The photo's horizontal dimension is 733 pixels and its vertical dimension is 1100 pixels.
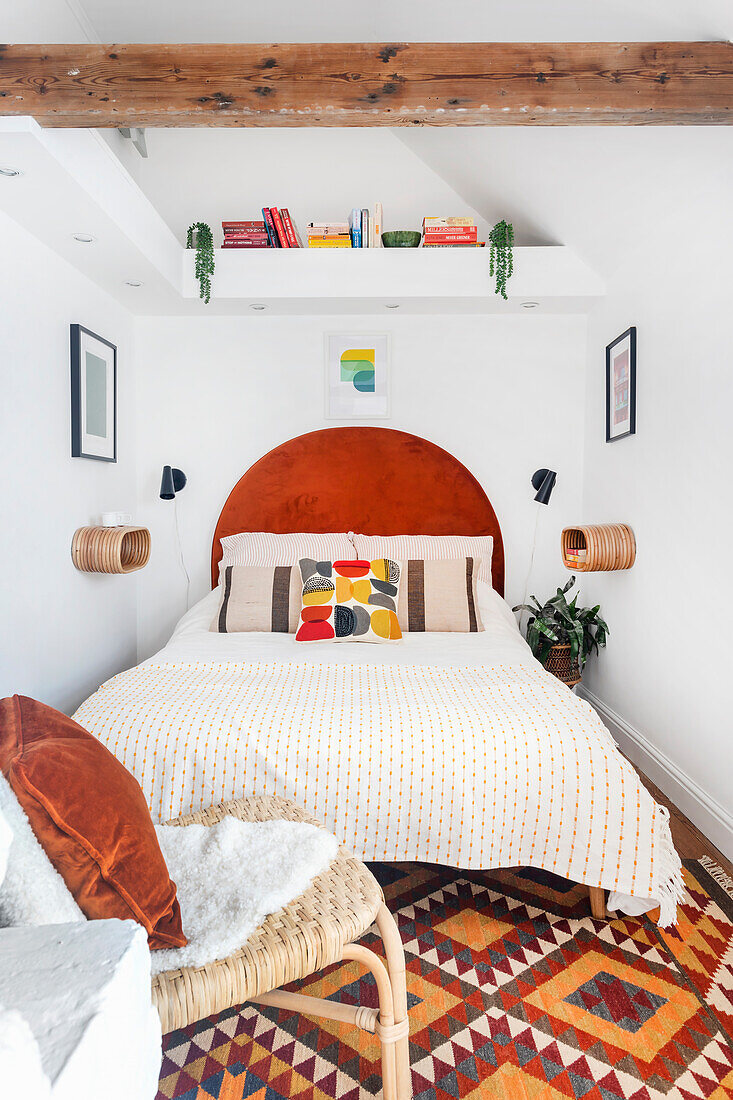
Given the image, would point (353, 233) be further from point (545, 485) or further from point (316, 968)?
point (316, 968)

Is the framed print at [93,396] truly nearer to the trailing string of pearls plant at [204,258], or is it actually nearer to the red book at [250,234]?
the trailing string of pearls plant at [204,258]

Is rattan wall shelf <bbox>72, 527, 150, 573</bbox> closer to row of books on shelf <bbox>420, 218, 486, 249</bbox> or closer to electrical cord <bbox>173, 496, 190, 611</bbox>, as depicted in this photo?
electrical cord <bbox>173, 496, 190, 611</bbox>

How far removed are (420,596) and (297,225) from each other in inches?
87.1

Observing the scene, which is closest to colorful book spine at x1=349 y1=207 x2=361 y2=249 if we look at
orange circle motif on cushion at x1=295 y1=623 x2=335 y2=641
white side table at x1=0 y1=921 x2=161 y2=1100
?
orange circle motif on cushion at x1=295 y1=623 x2=335 y2=641

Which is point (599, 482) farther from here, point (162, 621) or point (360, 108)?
point (162, 621)

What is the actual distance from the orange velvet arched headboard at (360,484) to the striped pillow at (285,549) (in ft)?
0.85

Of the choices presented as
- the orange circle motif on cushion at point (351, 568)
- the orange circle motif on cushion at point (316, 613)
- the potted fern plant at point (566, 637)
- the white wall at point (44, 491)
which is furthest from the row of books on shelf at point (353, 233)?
Answer: the potted fern plant at point (566, 637)

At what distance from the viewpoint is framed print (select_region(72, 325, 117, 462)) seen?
9.55 feet

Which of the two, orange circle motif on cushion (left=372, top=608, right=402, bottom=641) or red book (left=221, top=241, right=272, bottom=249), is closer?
orange circle motif on cushion (left=372, top=608, right=402, bottom=641)

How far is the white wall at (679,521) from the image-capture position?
2248 mm

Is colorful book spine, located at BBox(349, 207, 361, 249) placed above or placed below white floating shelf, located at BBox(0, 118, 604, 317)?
above

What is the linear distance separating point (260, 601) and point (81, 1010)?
8.55 feet

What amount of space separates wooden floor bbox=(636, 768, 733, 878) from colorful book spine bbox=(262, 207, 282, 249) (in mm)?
3126

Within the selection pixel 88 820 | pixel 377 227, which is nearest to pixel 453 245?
pixel 377 227
